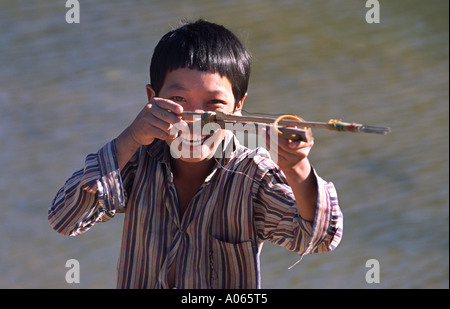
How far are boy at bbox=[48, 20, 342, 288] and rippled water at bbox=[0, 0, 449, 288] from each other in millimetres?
1025

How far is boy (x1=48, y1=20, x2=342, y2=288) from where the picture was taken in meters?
1.34

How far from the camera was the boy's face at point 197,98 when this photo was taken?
1369mm

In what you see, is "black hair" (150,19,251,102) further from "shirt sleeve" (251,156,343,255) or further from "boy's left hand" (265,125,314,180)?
"boy's left hand" (265,125,314,180)

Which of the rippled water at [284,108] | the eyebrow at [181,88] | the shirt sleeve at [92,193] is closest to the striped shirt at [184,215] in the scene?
the shirt sleeve at [92,193]

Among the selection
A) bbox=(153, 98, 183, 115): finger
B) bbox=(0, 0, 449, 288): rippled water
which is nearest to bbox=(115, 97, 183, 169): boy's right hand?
bbox=(153, 98, 183, 115): finger

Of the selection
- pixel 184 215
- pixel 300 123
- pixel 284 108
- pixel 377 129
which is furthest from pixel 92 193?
pixel 284 108

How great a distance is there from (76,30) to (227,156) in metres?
1.73

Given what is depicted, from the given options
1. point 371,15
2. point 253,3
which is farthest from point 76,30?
point 371,15

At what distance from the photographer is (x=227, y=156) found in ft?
4.76

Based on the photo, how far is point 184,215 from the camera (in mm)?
1427

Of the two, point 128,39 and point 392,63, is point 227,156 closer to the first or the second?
point 128,39

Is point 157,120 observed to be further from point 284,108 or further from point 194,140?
point 284,108

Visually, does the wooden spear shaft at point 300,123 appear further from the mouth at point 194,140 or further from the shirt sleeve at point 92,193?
the shirt sleeve at point 92,193

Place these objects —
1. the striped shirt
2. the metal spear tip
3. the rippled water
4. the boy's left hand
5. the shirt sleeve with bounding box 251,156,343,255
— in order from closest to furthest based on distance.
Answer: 1. the metal spear tip
2. the boy's left hand
3. the shirt sleeve with bounding box 251,156,343,255
4. the striped shirt
5. the rippled water
